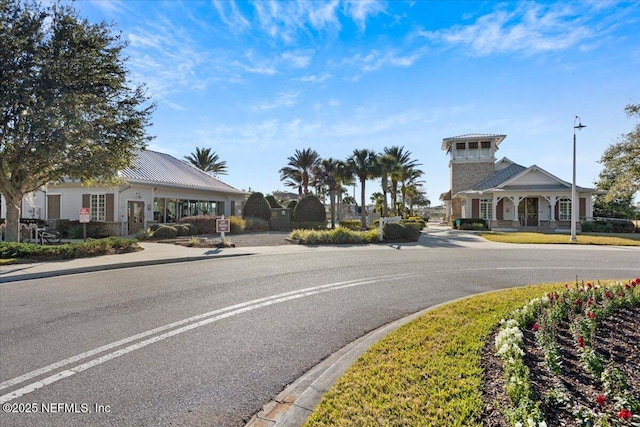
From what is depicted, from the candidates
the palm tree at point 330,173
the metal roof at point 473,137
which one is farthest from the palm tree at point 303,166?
the metal roof at point 473,137

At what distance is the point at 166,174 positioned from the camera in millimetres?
28469

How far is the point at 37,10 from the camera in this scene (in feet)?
44.0

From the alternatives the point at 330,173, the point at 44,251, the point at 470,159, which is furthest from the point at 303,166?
the point at 44,251

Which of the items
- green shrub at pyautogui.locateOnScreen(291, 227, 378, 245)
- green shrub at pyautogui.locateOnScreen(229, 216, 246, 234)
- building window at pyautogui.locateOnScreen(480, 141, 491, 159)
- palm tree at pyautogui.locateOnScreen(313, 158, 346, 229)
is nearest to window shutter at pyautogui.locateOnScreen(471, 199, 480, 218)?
building window at pyautogui.locateOnScreen(480, 141, 491, 159)

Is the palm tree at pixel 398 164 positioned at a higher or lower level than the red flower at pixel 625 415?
higher

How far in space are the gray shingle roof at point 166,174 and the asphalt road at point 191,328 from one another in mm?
15939

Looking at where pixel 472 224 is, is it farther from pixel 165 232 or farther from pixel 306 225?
pixel 165 232

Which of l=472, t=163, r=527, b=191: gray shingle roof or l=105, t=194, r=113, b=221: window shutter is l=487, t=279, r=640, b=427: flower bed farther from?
l=472, t=163, r=527, b=191: gray shingle roof

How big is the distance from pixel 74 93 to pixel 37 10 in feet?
11.2

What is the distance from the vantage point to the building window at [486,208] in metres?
34.1

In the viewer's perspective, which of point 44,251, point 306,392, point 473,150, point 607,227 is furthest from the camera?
point 473,150

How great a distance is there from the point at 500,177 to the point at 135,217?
112 feet

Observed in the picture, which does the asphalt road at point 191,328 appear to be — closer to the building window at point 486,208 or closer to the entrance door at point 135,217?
the entrance door at point 135,217

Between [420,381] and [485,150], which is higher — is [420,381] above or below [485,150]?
below
